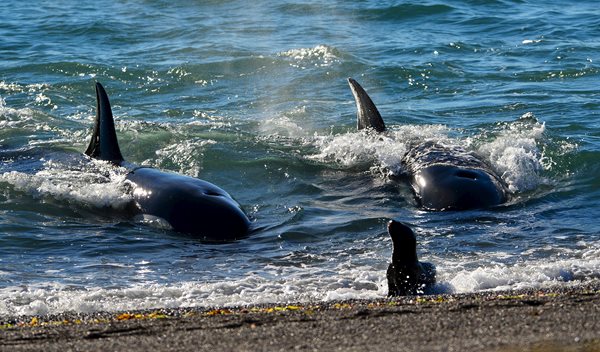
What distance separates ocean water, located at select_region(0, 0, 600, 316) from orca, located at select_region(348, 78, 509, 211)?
0.62ft

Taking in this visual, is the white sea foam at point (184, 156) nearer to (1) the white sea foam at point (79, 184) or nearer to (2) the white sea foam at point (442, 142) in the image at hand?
(1) the white sea foam at point (79, 184)

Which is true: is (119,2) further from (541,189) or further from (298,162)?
(541,189)

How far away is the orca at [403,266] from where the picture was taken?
7.91m

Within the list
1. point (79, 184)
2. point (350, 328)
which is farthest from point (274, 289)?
point (79, 184)

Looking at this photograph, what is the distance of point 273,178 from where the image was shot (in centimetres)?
1263

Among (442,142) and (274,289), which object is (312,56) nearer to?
(442,142)

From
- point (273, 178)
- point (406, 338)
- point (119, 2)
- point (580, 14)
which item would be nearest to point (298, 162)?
point (273, 178)

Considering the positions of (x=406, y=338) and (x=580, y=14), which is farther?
(x=580, y=14)

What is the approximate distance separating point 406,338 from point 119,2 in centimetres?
2310

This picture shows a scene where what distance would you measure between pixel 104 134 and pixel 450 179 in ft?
12.6

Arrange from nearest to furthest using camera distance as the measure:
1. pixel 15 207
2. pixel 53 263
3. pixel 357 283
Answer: pixel 357 283 < pixel 53 263 < pixel 15 207

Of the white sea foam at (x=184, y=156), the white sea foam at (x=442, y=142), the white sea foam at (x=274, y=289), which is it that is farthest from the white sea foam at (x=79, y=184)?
the white sea foam at (x=442, y=142)

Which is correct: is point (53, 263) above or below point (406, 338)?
below

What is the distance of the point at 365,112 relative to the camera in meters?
13.4
